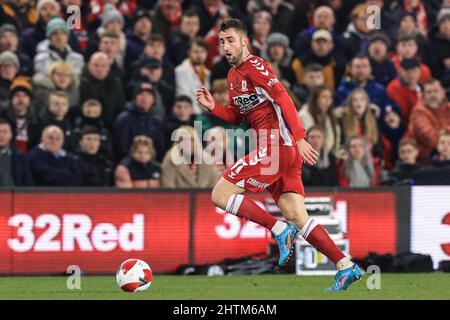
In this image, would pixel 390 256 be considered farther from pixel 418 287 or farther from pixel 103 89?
pixel 103 89

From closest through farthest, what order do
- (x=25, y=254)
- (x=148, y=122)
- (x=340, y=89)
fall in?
(x=25, y=254)
(x=148, y=122)
(x=340, y=89)

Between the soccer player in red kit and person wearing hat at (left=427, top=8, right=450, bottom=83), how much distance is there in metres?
7.98

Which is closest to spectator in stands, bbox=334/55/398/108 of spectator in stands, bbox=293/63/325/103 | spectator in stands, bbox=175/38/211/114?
spectator in stands, bbox=293/63/325/103

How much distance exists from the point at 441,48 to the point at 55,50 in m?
5.92

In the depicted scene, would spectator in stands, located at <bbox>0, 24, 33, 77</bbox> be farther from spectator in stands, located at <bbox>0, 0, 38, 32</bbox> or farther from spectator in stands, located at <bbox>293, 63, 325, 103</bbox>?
spectator in stands, located at <bbox>293, 63, 325, 103</bbox>

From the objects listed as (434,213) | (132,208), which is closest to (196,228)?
(132,208)

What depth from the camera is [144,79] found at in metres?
17.0

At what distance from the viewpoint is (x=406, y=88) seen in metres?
17.9

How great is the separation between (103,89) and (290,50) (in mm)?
3083

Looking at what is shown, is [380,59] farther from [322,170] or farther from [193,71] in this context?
[193,71]

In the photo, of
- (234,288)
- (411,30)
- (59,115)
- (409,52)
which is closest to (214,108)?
(234,288)

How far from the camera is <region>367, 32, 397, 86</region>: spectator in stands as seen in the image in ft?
59.5

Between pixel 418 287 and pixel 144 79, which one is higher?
pixel 144 79

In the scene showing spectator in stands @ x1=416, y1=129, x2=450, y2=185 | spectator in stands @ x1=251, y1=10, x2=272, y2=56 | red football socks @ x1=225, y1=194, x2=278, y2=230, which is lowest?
red football socks @ x1=225, y1=194, x2=278, y2=230
